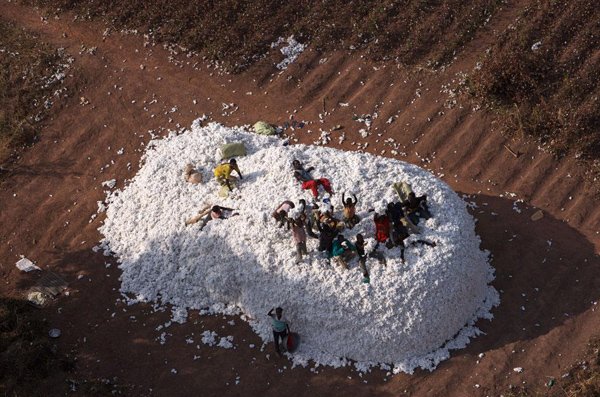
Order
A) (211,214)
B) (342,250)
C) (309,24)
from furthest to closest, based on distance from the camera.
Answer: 1. (309,24)
2. (211,214)
3. (342,250)

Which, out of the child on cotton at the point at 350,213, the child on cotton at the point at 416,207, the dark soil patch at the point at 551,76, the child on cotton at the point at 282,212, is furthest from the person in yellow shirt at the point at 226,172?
the dark soil patch at the point at 551,76

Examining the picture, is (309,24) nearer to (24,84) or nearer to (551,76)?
(551,76)

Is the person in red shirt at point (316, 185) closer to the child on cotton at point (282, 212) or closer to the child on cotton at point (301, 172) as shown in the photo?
the child on cotton at point (301, 172)

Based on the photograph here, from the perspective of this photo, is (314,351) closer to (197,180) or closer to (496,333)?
(496,333)

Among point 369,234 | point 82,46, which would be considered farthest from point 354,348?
point 82,46

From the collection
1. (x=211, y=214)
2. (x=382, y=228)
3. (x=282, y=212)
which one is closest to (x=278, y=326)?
(x=282, y=212)

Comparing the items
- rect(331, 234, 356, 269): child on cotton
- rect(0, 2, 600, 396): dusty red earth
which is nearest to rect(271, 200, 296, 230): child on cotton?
rect(331, 234, 356, 269): child on cotton

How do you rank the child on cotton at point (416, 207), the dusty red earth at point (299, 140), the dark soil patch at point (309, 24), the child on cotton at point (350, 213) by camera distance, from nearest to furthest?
→ 1. the dusty red earth at point (299, 140)
2. the child on cotton at point (350, 213)
3. the child on cotton at point (416, 207)
4. the dark soil patch at point (309, 24)
